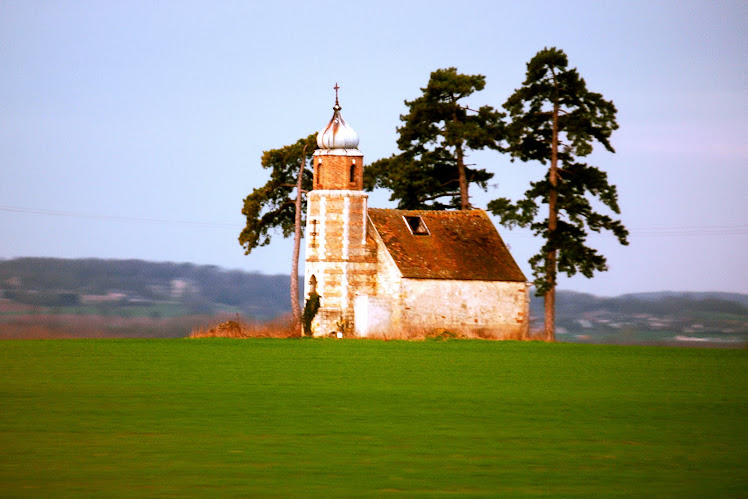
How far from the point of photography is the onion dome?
5891 centimetres

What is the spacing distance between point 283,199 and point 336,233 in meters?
7.73

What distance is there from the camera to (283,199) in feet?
213

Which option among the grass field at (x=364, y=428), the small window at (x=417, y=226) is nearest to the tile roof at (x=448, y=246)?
the small window at (x=417, y=226)

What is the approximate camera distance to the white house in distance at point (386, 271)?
57062 millimetres

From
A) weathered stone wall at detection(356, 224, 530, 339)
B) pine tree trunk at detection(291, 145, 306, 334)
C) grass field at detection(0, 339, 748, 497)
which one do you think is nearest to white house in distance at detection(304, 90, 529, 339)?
weathered stone wall at detection(356, 224, 530, 339)

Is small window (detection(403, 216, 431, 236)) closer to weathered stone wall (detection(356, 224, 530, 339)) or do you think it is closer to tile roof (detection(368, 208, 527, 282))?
tile roof (detection(368, 208, 527, 282))

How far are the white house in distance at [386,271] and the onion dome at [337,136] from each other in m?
0.04

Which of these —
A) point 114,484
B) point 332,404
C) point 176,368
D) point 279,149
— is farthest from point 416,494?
point 279,149

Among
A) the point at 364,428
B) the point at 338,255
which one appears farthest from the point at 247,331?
the point at 364,428

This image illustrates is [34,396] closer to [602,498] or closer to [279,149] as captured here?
[602,498]

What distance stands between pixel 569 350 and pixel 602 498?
34943mm

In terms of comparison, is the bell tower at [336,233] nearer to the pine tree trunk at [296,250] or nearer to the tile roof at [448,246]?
the tile roof at [448,246]

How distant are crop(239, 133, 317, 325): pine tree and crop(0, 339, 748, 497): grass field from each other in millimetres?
25343

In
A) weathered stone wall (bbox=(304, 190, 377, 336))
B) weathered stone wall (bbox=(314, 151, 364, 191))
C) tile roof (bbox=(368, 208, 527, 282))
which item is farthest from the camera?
weathered stone wall (bbox=(314, 151, 364, 191))
